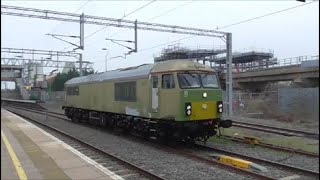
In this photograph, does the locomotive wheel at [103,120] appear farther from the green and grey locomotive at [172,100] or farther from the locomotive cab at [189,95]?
the locomotive cab at [189,95]

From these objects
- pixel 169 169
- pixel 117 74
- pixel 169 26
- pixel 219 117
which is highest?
pixel 169 26

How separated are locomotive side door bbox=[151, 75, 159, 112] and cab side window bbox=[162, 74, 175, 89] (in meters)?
0.38

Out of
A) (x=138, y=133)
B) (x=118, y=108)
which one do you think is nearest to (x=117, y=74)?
(x=118, y=108)

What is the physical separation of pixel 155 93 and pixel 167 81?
74 centimetres

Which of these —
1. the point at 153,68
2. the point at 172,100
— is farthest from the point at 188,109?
the point at 153,68

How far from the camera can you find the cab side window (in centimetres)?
1466

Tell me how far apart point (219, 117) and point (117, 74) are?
21.3ft

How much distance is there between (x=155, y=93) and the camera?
50.5ft

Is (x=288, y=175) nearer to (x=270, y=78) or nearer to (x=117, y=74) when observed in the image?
(x=270, y=78)

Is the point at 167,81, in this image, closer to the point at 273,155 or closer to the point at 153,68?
the point at 153,68

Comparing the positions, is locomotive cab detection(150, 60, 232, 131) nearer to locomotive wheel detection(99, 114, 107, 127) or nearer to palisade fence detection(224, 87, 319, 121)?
locomotive wheel detection(99, 114, 107, 127)

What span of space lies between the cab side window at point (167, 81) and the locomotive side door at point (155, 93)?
0.38 m

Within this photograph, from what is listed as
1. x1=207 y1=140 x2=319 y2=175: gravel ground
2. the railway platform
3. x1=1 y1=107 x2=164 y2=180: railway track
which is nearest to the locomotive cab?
x1=207 y1=140 x2=319 y2=175: gravel ground

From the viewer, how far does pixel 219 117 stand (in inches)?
586
